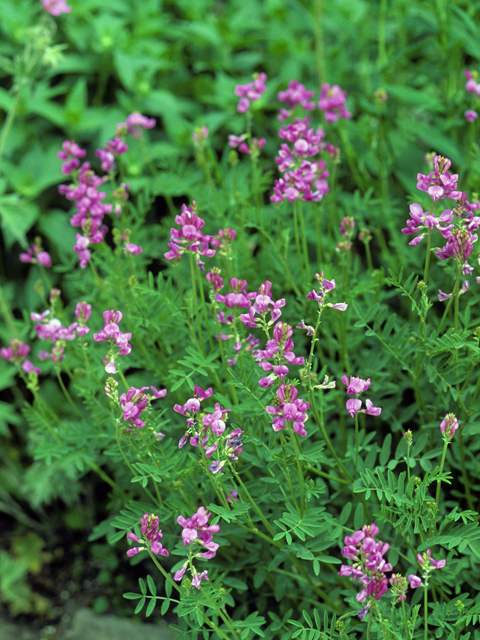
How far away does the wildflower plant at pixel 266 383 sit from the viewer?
139cm

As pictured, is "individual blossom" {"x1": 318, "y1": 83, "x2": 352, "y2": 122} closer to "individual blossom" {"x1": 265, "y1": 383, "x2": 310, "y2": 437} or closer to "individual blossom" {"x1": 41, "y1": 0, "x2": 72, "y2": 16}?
"individual blossom" {"x1": 41, "y1": 0, "x2": 72, "y2": 16}

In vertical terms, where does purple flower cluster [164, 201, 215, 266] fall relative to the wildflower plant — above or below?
above

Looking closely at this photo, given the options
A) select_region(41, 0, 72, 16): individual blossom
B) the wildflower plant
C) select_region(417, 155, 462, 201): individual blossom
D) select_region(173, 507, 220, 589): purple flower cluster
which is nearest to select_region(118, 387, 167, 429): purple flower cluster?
the wildflower plant

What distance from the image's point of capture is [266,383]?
4.33 feet

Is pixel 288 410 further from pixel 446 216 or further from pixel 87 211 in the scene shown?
pixel 87 211

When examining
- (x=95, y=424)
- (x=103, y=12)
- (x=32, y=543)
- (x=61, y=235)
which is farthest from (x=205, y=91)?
(x=32, y=543)

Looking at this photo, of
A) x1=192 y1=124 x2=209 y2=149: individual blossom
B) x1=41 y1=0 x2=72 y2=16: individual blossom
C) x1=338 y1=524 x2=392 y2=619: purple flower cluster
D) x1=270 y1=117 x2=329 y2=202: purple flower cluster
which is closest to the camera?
x1=338 y1=524 x2=392 y2=619: purple flower cluster

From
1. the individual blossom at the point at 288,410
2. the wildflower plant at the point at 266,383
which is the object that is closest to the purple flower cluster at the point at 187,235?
the wildflower plant at the point at 266,383

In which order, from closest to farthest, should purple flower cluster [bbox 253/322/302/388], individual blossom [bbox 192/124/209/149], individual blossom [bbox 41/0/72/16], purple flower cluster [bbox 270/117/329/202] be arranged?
1. purple flower cluster [bbox 253/322/302/388]
2. purple flower cluster [bbox 270/117/329/202]
3. individual blossom [bbox 192/124/209/149]
4. individual blossom [bbox 41/0/72/16]

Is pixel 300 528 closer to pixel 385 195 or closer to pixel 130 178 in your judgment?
pixel 385 195

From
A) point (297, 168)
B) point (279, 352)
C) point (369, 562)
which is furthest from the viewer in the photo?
point (297, 168)

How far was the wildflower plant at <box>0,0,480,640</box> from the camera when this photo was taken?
4.57ft

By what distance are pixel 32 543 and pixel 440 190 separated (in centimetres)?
217

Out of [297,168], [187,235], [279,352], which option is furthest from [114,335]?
[297,168]
